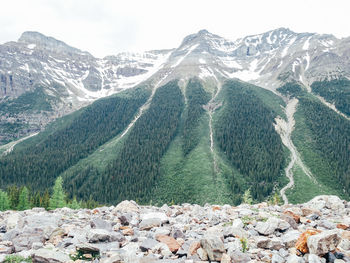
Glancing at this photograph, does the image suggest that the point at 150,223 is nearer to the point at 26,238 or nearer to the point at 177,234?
the point at 177,234

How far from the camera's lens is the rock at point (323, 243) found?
8859 mm

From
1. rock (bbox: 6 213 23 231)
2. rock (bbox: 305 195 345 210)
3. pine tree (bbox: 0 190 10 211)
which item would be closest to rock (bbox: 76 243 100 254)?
rock (bbox: 6 213 23 231)

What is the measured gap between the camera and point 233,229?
11.8m

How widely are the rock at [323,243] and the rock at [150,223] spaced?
8.19m

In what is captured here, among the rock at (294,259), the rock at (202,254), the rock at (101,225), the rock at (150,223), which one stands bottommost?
the rock at (150,223)

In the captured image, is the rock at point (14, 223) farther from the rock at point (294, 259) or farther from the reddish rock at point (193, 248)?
the rock at point (294, 259)

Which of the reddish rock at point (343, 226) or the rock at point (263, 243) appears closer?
the rock at point (263, 243)

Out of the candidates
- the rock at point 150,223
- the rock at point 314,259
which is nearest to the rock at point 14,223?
the rock at point 150,223

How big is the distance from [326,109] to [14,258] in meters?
233

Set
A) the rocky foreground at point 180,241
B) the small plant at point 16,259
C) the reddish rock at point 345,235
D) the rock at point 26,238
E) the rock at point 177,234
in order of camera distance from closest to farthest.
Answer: the rocky foreground at point 180,241 < the small plant at point 16,259 < the reddish rock at point 345,235 < the rock at point 26,238 < the rock at point 177,234

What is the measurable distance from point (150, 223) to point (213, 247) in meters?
5.80

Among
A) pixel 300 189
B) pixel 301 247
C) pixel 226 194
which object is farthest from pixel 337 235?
pixel 300 189

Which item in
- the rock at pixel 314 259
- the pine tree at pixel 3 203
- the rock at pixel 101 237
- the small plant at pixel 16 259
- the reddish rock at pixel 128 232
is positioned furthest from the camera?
the pine tree at pixel 3 203

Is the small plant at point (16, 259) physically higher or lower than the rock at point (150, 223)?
higher
